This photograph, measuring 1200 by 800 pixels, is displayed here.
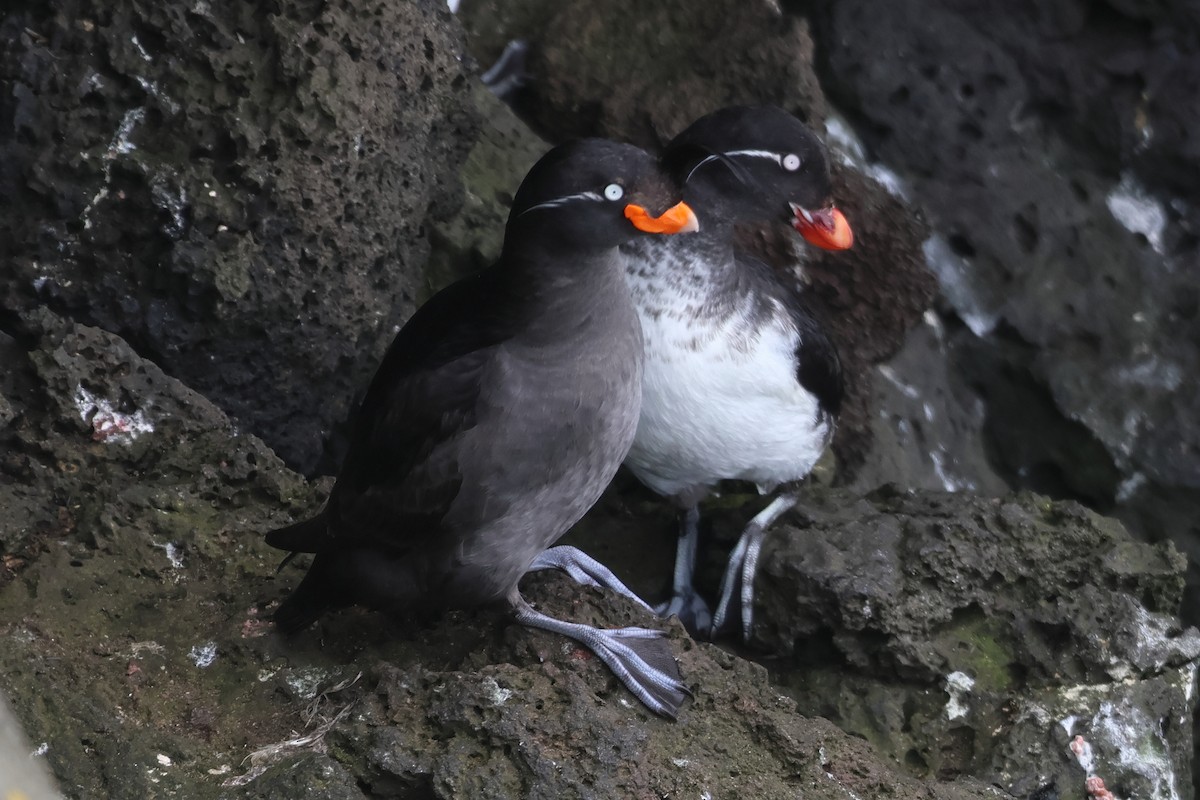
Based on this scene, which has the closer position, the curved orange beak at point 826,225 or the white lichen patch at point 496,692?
the white lichen patch at point 496,692

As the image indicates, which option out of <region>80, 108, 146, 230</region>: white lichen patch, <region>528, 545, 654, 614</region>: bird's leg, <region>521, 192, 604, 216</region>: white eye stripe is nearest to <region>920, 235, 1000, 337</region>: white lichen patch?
<region>528, 545, 654, 614</region>: bird's leg

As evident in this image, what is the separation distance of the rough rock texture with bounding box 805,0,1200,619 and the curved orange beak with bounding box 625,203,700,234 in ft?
10.6

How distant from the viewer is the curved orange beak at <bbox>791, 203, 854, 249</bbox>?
391cm

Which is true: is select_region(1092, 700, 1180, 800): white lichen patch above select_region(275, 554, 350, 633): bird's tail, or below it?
below

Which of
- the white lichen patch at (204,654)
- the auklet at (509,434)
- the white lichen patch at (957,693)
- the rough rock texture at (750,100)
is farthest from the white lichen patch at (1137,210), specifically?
the white lichen patch at (204,654)

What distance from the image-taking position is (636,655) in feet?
9.92

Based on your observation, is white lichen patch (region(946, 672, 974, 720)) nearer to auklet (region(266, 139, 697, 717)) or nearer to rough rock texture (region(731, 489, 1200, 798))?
rough rock texture (region(731, 489, 1200, 798))

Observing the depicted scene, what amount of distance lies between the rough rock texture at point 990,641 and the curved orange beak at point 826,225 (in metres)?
0.81

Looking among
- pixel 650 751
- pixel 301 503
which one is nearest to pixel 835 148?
pixel 301 503

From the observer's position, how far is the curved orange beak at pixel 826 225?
3.91m

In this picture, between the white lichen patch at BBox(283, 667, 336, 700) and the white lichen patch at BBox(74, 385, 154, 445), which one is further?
the white lichen patch at BBox(74, 385, 154, 445)

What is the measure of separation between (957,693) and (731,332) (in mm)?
1204

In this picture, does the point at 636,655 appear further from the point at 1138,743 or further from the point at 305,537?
the point at 1138,743

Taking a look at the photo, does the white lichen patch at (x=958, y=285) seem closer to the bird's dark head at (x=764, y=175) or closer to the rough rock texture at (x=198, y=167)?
the bird's dark head at (x=764, y=175)
